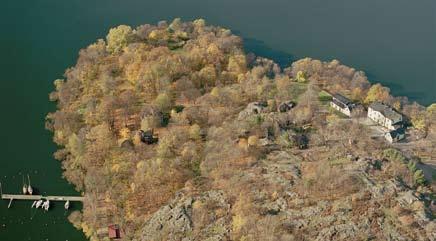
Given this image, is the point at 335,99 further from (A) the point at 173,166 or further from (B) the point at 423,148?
(A) the point at 173,166

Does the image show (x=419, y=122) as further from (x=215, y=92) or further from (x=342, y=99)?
(x=215, y=92)

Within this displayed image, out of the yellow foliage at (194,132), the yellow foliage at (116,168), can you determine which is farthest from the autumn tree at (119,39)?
the yellow foliage at (116,168)

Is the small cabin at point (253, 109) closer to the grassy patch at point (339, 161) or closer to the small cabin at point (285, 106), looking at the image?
the small cabin at point (285, 106)

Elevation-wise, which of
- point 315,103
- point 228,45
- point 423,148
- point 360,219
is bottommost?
point 360,219

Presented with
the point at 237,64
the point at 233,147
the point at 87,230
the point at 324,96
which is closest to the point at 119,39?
the point at 237,64

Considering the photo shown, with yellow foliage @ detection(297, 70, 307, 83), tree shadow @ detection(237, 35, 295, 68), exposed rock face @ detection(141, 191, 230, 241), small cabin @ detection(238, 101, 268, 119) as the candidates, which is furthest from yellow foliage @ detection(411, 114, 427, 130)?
exposed rock face @ detection(141, 191, 230, 241)

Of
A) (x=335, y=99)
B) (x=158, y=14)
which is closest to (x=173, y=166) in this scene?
(x=335, y=99)
